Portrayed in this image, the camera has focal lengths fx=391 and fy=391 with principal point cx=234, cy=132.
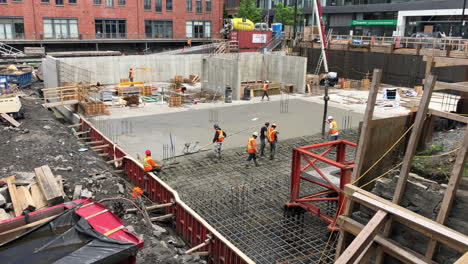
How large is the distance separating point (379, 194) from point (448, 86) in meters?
2.15

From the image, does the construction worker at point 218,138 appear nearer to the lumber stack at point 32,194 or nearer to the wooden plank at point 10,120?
the lumber stack at point 32,194

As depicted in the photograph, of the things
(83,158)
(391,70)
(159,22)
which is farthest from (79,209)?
(159,22)

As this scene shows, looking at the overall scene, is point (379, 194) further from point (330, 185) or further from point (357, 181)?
point (330, 185)

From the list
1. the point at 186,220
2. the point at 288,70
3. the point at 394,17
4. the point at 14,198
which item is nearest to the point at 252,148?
the point at 186,220

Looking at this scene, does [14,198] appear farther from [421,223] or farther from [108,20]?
[108,20]

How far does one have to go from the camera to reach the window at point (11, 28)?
145 feet

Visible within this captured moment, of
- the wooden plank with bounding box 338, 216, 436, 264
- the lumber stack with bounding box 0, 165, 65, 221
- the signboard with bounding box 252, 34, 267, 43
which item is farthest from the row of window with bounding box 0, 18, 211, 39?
the wooden plank with bounding box 338, 216, 436, 264

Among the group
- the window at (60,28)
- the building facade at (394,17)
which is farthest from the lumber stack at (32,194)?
the building facade at (394,17)

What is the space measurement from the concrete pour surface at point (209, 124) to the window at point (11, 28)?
29.9m

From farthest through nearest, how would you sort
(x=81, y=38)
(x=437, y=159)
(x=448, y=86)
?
(x=81, y=38) < (x=437, y=159) < (x=448, y=86)

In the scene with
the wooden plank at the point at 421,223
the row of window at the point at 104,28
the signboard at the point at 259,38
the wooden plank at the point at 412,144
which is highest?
the row of window at the point at 104,28

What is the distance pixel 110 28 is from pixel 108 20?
3.32 ft

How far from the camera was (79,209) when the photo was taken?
8.57 meters

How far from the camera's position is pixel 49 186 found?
37.0 ft
